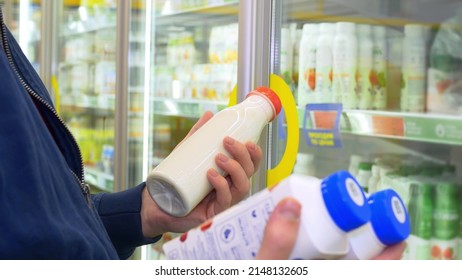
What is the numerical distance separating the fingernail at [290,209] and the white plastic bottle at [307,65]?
3.64 feet

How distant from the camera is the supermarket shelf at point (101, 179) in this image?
2.71 metres

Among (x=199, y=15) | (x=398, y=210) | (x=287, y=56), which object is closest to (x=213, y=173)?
(x=398, y=210)

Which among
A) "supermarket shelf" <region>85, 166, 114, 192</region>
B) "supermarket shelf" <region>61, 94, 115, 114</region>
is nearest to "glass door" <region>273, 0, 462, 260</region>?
"supermarket shelf" <region>61, 94, 115, 114</region>

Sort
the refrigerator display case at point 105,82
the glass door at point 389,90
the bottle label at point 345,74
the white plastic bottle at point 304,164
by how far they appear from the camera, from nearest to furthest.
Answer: the glass door at point 389,90, the bottle label at point 345,74, the white plastic bottle at point 304,164, the refrigerator display case at point 105,82

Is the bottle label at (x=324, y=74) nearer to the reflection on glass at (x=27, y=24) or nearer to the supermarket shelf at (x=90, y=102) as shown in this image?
the supermarket shelf at (x=90, y=102)

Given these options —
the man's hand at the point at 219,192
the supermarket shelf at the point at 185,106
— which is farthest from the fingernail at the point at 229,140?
the supermarket shelf at the point at 185,106

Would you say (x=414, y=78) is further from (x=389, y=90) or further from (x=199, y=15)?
(x=199, y=15)

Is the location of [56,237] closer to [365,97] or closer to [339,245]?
[339,245]

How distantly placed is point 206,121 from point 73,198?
1.09 feet

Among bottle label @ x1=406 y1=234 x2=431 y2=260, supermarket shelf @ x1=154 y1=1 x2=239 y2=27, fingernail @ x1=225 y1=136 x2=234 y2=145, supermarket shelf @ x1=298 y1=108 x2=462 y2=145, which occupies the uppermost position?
supermarket shelf @ x1=154 y1=1 x2=239 y2=27

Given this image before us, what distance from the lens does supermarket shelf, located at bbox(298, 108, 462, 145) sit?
4.02 ft

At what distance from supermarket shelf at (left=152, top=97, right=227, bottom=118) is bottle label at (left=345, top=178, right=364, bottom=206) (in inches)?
51.5

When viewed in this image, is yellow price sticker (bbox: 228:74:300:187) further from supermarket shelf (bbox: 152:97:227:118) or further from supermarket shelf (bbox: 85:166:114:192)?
supermarket shelf (bbox: 85:166:114:192)
